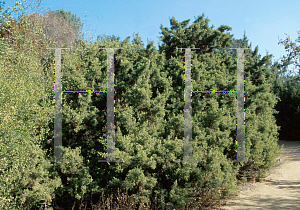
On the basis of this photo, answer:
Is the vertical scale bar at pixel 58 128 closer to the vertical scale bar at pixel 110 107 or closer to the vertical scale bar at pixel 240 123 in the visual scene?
the vertical scale bar at pixel 110 107

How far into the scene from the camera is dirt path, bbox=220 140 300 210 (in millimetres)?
4371

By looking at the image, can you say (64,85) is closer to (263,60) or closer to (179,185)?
(179,185)

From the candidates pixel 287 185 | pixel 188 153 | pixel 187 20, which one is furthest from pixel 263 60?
pixel 188 153

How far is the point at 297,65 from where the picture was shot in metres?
10.0

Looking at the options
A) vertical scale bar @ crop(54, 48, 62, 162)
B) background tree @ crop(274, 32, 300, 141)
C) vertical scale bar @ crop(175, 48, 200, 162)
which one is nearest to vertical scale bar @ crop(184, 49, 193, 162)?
vertical scale bar @ crop(175, 48, 200, 162)

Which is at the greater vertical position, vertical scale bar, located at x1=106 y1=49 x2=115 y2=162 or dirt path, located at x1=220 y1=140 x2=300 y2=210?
vertical scale bar, located at x1=106 y1=49 x2=115 y2=162

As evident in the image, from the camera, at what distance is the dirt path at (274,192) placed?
437 cm

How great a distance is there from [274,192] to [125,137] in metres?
3.60

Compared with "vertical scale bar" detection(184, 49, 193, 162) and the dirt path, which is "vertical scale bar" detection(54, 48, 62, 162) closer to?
"vertical scale bar" detection(184, 49, 193, 162)

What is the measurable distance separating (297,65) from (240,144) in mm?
7122

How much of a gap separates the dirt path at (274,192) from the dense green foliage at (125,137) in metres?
0.30

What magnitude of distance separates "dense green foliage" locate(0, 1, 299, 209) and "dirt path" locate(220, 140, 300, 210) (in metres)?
0.30

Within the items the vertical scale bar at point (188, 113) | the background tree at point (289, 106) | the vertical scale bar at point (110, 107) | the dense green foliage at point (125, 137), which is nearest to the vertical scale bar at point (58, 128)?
the dense green foliage at point (125, 137)

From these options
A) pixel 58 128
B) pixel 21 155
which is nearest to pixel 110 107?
pixel 58 128
